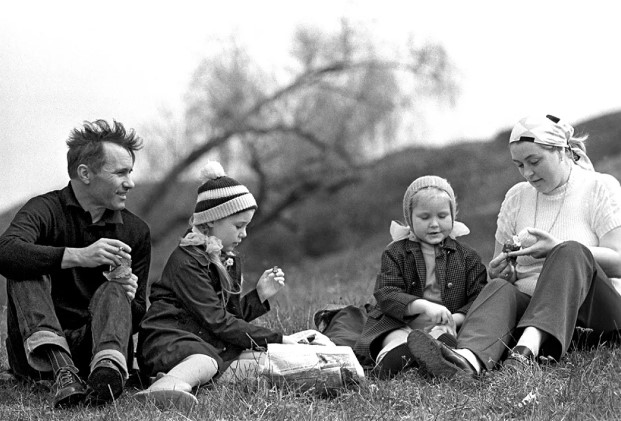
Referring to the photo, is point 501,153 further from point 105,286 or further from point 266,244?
point 105,286

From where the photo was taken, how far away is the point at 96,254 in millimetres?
4441

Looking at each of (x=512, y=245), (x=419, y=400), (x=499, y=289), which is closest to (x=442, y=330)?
(x=499, y=289)

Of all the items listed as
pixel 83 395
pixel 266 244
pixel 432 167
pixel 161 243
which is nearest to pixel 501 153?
pixel 432 167

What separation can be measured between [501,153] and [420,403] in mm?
18297

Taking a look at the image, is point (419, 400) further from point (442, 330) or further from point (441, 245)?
point (441, 245)

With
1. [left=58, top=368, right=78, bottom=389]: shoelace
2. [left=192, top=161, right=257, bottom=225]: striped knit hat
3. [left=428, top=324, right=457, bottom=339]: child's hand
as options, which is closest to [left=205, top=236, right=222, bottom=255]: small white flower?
[left=192, top=161, right=257, bottom=225]: striped knit hat

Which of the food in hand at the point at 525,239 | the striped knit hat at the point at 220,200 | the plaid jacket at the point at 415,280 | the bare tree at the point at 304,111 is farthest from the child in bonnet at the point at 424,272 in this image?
the bare tree at the point at 304,111

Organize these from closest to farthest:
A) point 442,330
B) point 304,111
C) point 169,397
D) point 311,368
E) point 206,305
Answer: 1. point 169,397
2. point 311,368
3. point 206,305
4. point 442,330
5. point 304,111

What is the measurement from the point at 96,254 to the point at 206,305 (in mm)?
567

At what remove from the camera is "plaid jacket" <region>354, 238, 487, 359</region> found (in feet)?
16.3

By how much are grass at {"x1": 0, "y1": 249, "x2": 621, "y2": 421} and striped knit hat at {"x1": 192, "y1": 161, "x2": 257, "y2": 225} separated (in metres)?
0.86

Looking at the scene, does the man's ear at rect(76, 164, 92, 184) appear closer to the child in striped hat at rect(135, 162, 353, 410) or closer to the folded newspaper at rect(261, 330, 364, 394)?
the child in striped hat at rect(135, 162, 353, 410)

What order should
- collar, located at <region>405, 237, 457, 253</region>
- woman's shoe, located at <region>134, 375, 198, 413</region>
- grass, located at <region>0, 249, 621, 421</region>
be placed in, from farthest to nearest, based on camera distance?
1. collar, located at <region>405, 237, 457, 253</region>
2. woman's shoe, located at <region>134, 375, 198, 413</region>
3. grass, located at <region>0, 249, 621, 421</region>

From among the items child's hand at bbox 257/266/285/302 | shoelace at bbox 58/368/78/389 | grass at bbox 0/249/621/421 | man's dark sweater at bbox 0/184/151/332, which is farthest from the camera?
child's hand at bbox 257/266/285/302
